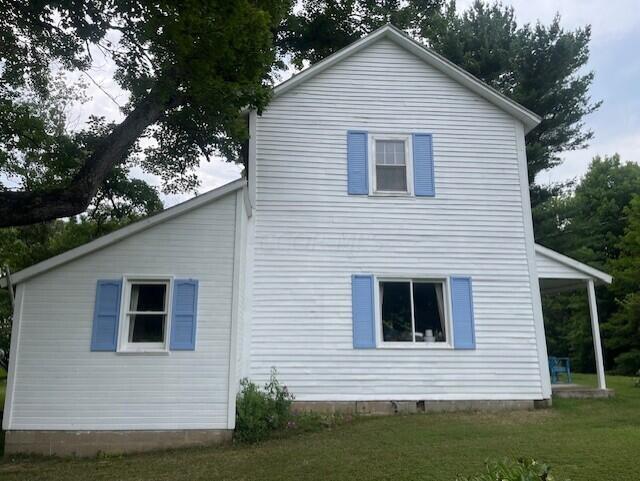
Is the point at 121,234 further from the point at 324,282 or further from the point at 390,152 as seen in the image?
the point at 390,152

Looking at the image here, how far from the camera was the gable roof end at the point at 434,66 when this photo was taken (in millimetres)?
11242

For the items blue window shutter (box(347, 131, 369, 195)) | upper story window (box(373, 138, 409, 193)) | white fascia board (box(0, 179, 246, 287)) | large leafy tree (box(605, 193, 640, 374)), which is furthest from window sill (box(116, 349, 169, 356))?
large leafy tree (box(605, 193, 640, 374))

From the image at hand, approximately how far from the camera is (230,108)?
29.9ft

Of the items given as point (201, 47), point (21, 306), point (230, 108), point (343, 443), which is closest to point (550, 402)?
point (343, 443)

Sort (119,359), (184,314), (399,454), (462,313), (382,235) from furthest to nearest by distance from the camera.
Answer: (382,235), (462,313), (184,314), (119,359), (399,454)

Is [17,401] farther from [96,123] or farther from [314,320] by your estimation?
[96,123]

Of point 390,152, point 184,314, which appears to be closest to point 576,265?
point 390,152

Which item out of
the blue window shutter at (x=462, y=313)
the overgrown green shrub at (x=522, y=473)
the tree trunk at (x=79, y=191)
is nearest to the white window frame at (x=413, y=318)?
the blue window shutter at (x=462, y=313)

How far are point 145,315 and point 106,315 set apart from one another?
63 cm

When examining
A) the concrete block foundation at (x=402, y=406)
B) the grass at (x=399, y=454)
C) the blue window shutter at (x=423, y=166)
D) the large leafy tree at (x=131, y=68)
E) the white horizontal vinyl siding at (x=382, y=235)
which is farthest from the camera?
the blue window shutter at (x=423, y=166)

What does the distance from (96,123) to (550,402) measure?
12.5 m

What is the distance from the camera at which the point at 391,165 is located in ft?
36.5

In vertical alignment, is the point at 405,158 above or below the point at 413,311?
above

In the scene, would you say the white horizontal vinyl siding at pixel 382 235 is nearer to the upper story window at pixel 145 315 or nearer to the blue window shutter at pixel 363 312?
the blue window shutter at pixel 363 312
